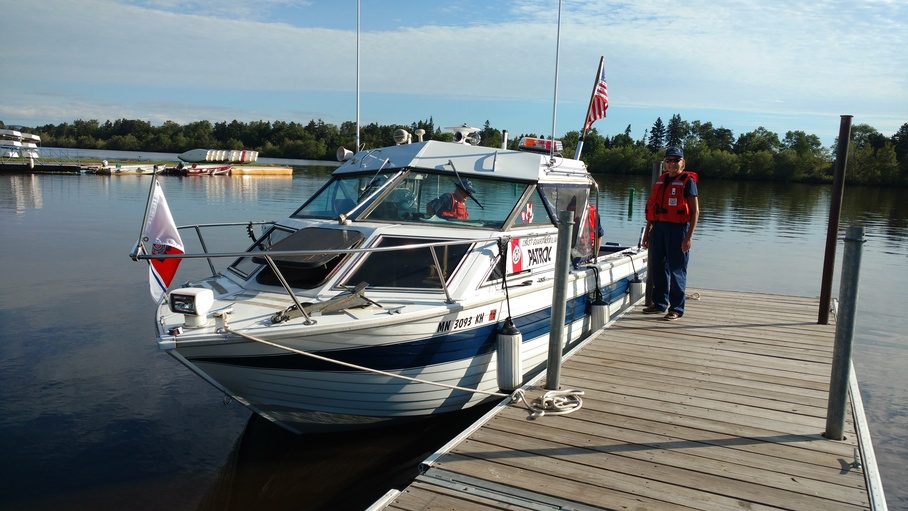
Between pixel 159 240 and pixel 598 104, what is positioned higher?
pixel 598 104

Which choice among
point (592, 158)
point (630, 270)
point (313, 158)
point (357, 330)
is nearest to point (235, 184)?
point (630, 270)

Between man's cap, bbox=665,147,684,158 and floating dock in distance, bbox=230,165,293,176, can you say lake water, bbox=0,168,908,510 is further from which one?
floating dock in distance, bbox=230,165,293,176

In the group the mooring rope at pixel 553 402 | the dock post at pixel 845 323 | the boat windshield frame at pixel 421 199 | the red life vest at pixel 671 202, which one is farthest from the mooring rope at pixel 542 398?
the red life vest at pixel 671 202

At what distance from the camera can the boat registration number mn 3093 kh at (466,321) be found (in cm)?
559

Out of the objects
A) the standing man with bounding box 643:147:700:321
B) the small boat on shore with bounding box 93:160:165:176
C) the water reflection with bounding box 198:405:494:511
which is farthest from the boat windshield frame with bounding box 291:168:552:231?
the small boat on shore with bounding box 93:160:165:176

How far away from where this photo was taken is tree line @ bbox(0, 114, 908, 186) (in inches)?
2717

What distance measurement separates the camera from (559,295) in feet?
17.5

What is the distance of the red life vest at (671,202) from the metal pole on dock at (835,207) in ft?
5.28

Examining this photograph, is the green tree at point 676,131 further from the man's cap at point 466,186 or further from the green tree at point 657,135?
the man's cap at point 466,186

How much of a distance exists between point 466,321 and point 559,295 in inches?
35.0

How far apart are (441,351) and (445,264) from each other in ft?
2.87

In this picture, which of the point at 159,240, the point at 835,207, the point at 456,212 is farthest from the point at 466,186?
the point at 835,207

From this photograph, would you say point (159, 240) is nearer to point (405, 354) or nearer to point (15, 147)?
point (405, 354)

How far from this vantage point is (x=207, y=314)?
17.4ft
